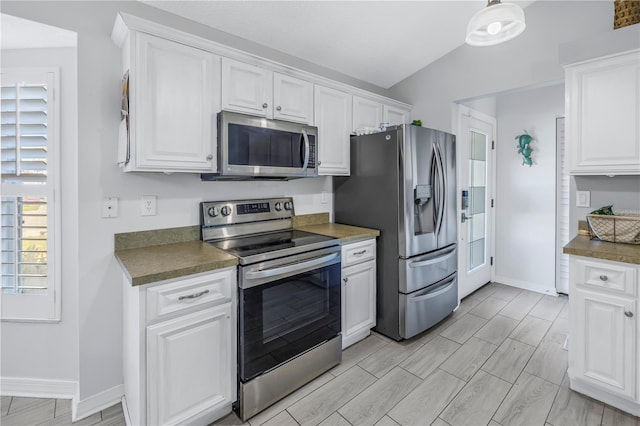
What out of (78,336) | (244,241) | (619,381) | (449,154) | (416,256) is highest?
(449,154)

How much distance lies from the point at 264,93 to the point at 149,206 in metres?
1.08

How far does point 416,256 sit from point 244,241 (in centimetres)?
138

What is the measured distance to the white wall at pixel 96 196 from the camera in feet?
5.71

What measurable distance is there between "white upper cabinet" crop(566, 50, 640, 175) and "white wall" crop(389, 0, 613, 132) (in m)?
0.46

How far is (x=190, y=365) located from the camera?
5.08ft

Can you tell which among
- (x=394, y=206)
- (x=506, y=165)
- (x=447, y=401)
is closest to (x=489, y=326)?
(x=447, y=401)

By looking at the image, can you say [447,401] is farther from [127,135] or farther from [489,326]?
[127,135]

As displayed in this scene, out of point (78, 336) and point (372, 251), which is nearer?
point (78, 336)

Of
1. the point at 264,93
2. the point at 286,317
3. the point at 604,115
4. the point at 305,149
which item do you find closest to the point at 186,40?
the point at 264,93

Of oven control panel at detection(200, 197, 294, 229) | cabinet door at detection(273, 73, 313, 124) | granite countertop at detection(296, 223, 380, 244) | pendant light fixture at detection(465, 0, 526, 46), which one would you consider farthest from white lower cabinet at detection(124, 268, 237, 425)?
pendant light fixture at detection(465, 0, 526, 46)

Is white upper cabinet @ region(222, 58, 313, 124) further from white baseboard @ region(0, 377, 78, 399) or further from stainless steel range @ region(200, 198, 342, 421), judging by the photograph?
white baseboard @ region(0, 377, 78, 399)

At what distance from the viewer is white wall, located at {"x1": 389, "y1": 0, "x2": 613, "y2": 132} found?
235 cm

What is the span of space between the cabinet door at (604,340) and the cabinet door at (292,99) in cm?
218

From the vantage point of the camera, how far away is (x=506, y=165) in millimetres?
3828
